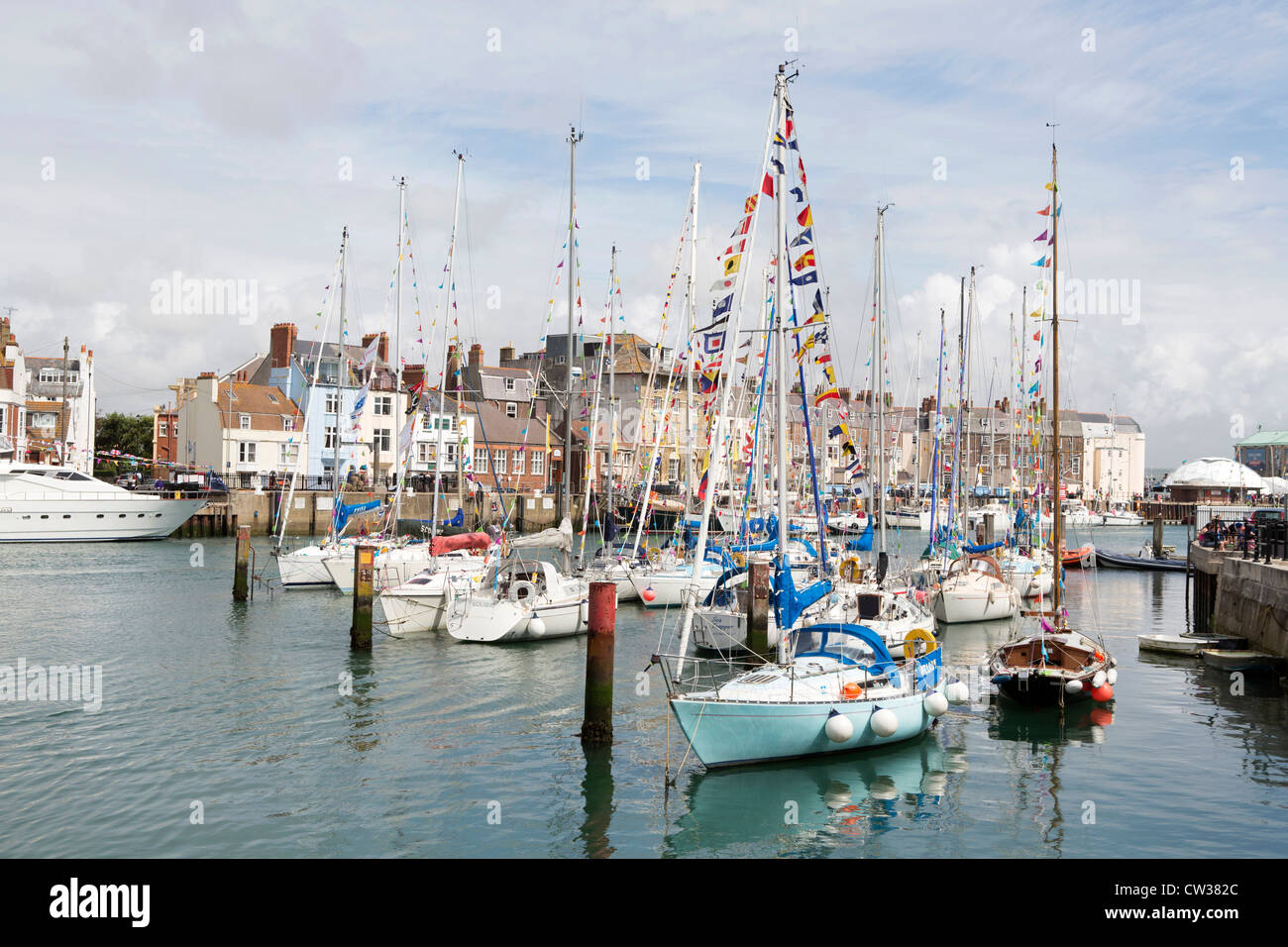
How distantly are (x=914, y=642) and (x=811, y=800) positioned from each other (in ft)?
19.5

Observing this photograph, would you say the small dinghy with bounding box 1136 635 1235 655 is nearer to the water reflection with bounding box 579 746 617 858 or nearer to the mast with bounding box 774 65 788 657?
the mast with bounding box 774 65 788 657

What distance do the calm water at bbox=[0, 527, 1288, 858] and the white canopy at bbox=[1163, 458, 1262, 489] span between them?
10630 centimetres

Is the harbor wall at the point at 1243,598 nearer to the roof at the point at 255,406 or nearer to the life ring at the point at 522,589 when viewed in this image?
the life ring at the point at 522,589

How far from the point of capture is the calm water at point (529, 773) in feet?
49.9

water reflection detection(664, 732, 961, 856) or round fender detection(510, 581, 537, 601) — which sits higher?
round fender detection(510, 581, 537, 601)

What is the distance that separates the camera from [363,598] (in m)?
29.0

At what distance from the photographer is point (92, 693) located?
23203 millimetres

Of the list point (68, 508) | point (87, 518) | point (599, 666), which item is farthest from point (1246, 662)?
point (68, 508)

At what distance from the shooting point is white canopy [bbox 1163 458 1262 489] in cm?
12169

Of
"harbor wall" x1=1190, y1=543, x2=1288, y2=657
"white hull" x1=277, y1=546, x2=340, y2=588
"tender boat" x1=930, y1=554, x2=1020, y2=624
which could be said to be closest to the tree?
"white hull" x1=277, y1=546, x2=340, y2=588

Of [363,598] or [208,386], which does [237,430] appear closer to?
[208,386]

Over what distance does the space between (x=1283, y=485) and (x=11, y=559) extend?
4237 inches

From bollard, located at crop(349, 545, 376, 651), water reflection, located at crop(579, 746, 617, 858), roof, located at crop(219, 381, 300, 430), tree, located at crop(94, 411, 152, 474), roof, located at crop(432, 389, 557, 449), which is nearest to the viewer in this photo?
water reflection, located at crop(579, 746, 617, 858)
